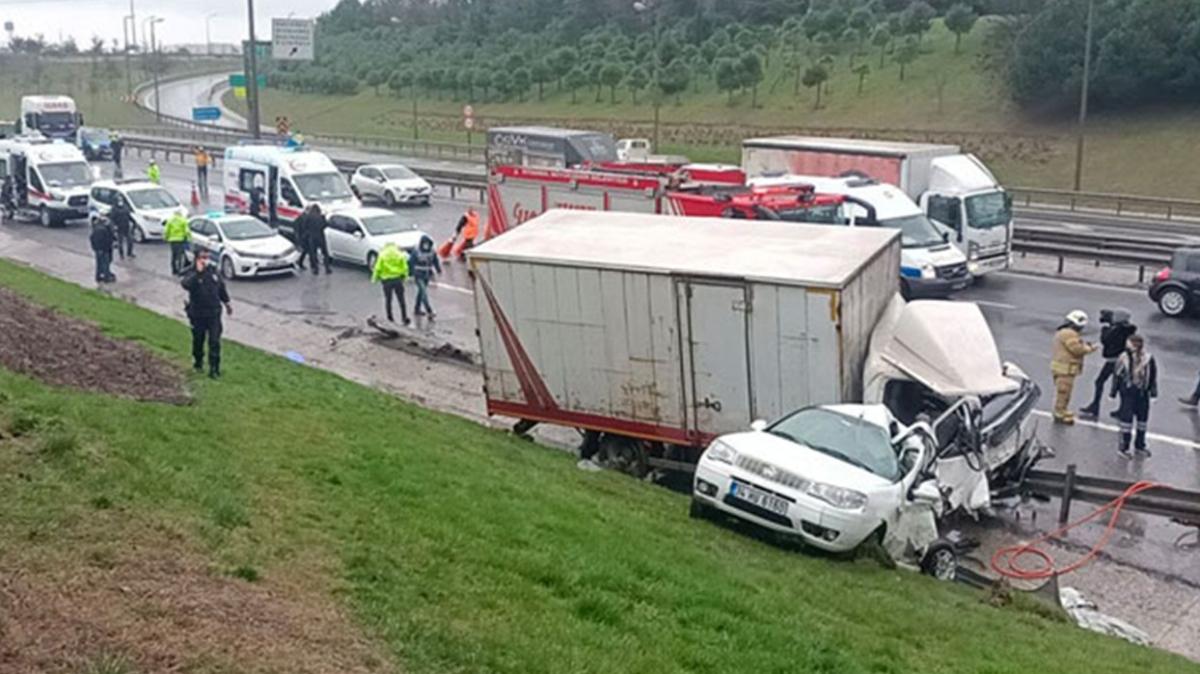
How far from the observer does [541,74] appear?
268 feet

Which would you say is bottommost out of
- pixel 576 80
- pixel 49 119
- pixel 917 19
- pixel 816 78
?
pixel 49 119

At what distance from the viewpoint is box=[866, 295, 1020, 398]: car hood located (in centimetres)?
1291

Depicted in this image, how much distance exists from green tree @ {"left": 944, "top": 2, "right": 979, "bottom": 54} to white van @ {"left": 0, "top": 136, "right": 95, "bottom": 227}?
148 ft

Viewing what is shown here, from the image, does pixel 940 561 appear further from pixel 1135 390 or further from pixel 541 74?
pixel 541 74

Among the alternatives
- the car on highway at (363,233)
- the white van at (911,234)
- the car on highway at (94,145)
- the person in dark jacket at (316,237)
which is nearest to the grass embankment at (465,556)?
the white van at (911,234)

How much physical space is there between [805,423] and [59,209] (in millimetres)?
29032

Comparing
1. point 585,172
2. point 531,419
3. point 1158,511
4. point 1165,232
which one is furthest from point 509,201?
point 1165,232

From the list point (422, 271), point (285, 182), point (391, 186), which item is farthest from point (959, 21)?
point (422, 271)

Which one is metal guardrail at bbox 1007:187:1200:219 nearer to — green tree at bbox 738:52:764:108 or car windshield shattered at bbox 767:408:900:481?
green tree at bbox 738:52:764:108

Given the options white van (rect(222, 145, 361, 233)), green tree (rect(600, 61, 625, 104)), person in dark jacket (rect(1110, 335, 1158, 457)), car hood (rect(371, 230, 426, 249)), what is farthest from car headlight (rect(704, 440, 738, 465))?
green tree (rect(600, 61, 625, 104))

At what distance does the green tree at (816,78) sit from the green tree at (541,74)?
21.4 m

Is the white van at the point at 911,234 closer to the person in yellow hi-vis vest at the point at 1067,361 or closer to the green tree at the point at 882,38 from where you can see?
the person in yellow hi-vis vest at the point at 1067,361

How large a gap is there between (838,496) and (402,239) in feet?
59.1

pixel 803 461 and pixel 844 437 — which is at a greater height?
pixel 844 437
